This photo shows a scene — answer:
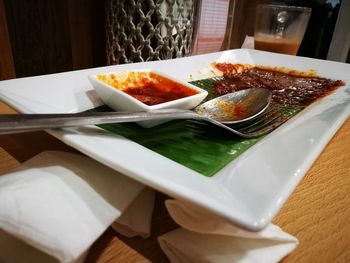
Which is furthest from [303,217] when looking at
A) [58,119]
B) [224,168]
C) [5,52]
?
[5,52]

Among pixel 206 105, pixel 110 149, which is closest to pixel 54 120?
pixel 110 149

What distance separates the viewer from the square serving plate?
0.32 m

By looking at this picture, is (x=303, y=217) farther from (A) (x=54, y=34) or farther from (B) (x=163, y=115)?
(A) (x=54, y=34)

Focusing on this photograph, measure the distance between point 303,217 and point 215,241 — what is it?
8.0 inches

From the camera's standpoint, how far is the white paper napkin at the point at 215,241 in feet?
1.25

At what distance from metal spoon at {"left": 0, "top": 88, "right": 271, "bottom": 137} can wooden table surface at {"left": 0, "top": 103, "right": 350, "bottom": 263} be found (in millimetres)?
168

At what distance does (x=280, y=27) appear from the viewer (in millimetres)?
1822

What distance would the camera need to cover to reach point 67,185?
0.40 meters

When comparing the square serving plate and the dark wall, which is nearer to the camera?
the square serving plate

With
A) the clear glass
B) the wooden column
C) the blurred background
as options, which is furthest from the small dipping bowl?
the clear glass

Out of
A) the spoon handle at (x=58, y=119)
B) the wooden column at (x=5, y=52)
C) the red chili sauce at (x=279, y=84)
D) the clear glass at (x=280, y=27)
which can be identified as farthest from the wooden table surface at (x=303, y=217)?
the clear glass at (x=280, y=27)

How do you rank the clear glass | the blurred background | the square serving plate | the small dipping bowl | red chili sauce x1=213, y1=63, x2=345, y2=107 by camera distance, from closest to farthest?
the square serving plate, the small dipping bowl, red chili sauce x1=213, y1=63, x2=345, y2=107, the blurred background, the clear glass

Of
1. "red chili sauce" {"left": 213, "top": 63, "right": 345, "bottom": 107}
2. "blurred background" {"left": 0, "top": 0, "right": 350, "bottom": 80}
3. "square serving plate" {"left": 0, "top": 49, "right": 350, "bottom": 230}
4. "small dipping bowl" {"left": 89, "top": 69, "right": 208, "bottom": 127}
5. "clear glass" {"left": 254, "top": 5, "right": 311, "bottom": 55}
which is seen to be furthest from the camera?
"clear glass" {"left": 254, "top": 5, "right": 311, "bottom": 55}

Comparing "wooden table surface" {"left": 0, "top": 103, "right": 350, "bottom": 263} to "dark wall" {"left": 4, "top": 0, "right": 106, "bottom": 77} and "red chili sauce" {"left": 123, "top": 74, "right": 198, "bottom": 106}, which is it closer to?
"red chili sauce" {"left": 123, "top": 74, "right": 198, "bottom": 106}
